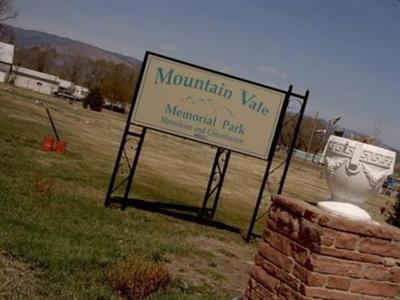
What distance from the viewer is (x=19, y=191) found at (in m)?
12.1

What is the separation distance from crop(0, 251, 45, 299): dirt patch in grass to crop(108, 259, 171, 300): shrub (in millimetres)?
1190

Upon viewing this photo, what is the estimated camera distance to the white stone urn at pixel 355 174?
166 inches

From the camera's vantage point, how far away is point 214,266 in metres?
10.6

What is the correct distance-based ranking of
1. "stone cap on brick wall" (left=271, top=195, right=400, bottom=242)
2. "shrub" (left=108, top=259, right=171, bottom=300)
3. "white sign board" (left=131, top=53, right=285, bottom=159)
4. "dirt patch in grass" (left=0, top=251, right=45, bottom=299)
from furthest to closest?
"white sign board" (left=131, top=53, right=285, bottom=159)
"shrub" (left=108, top=259, right=171, bottom=300)
"dirt patch in grass" (left=0, top=251, right=45, bottom=299)
"stone cap on brick wall" (left=271, top=195, right=400, bottom=242)

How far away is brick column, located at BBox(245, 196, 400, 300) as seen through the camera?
3.90m

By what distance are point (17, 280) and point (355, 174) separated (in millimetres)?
5203

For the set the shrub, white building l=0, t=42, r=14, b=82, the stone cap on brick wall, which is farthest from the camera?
white building l=0, t=42, r=14, b=82

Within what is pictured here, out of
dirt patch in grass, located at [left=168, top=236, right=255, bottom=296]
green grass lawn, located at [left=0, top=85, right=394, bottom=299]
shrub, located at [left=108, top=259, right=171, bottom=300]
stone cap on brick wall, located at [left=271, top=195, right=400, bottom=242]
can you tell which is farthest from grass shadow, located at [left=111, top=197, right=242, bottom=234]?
stone cap on brick wall, located at [left=271, top=195, right=400, bottom=242]

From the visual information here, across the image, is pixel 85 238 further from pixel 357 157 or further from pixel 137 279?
pixel 357 157

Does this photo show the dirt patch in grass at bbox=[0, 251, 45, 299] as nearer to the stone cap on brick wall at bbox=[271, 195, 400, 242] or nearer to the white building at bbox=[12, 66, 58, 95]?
the stone cap on brick wall at bbox=[271, 195, 400, 242]

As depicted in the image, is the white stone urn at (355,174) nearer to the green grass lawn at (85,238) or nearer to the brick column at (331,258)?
the brick column at (331,258)

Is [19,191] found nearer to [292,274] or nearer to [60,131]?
[292,274]

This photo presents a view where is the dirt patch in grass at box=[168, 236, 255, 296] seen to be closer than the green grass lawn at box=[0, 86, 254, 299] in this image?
No

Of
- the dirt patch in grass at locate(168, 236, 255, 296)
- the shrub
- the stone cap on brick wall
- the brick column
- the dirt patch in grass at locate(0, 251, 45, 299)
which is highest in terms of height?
the stone cap on brick wall
